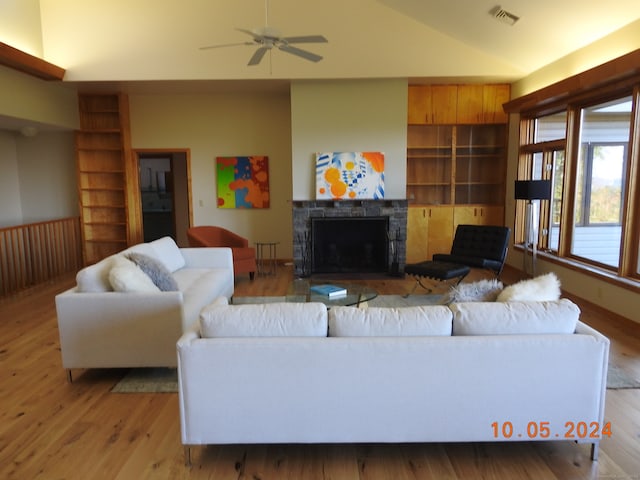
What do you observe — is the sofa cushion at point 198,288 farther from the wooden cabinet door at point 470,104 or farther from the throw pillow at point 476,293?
the wooden cabinet door at point 470,104

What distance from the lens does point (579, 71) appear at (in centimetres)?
488

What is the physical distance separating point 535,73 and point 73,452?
6501 millimetres

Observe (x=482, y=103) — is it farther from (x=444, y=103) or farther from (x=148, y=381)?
(x=148, y=381)

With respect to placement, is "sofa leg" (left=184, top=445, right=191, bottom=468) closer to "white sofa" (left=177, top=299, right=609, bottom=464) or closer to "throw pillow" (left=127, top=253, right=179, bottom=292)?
"white sofa" (left=177, top=299, right=609, bottom=464)

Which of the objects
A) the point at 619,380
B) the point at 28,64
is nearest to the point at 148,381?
the point at 619,380

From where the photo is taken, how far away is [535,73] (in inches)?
232

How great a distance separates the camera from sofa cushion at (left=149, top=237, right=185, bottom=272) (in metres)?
4.53

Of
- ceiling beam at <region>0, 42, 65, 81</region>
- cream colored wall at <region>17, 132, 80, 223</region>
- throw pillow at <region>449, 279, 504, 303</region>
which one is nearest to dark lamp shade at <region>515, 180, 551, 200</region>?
throw pillow at <region>449, 279, 504, 303</region>

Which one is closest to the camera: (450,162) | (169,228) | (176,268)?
(176,268)

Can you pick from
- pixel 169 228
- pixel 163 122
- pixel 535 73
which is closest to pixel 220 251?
pixel 163 122

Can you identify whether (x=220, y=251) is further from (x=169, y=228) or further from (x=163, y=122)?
(x=169, y=228)

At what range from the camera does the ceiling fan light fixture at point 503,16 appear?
4.86 meters

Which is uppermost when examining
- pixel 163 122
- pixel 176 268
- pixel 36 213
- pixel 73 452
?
pixel 163 122

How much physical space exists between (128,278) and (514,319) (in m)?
2.56
